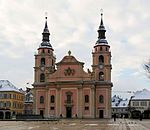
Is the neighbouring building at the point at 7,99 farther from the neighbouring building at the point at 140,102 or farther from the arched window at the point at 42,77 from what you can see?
the neighbouring building at the point at 140,102

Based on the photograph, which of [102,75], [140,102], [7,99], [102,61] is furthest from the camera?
[140,102]

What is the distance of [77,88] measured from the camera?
10594 centimetres

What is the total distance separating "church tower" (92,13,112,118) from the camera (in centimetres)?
10606

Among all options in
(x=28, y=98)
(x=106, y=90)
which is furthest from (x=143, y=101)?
(x=28, y=98)

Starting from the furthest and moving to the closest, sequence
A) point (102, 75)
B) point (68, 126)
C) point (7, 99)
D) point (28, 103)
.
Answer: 1. point (28, 103)
2. point (7, 99)
3. point (102, 75)
4. point (68, 126)

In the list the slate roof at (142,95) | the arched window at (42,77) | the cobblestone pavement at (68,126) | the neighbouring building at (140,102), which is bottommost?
the cobblestone pavement at (68,126)

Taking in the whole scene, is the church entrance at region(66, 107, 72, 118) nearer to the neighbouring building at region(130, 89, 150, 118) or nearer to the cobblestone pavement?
the neighbouring building at region(130, 89, 150, 118)

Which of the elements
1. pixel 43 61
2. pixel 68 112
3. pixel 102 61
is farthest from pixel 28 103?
pixel 102 61

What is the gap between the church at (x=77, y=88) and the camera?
105562 millimetres

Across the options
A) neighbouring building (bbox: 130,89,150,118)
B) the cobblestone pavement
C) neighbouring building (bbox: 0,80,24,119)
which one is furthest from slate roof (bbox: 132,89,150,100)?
the cobblestone pavement

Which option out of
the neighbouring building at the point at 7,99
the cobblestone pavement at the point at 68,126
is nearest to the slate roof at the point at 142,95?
the neighbouring building at the point at 7,99

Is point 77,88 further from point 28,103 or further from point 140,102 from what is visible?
point 28,103

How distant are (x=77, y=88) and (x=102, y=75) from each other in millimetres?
8072

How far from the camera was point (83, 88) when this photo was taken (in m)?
106
